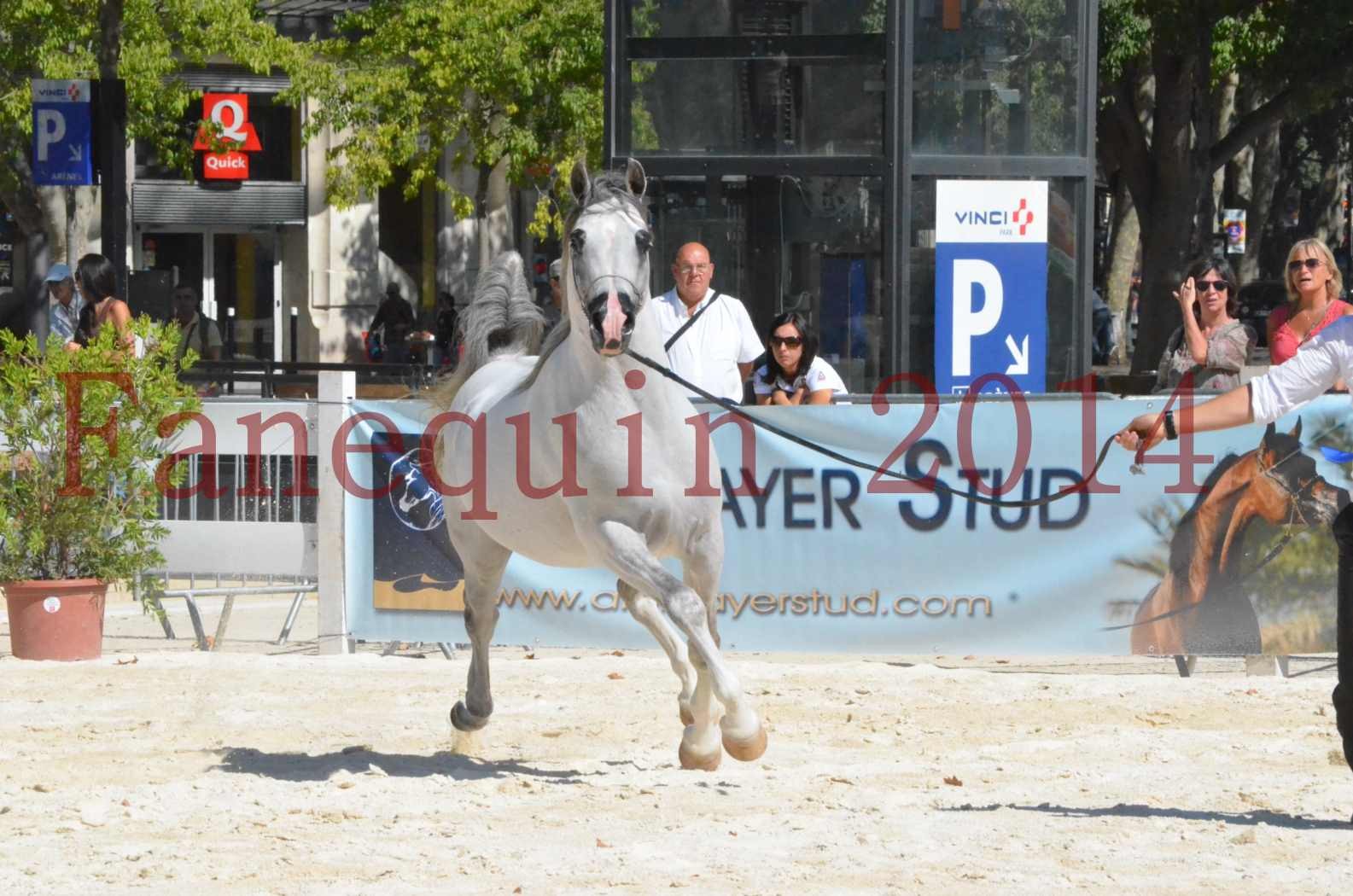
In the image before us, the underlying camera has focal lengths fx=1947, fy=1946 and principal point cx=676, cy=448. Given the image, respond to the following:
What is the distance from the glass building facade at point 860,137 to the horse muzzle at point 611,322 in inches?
215

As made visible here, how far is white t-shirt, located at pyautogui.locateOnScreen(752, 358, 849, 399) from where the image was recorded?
9.72 meters

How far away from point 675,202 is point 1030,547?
3.84 metres

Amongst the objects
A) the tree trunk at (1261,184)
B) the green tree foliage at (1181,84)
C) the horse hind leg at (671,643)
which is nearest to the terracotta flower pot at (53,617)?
the horse hind leg at (671,643)

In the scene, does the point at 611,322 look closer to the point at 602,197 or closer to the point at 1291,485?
the point at 602,197

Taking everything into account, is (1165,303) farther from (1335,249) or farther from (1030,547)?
(1335,249)

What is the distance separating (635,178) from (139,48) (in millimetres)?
21475

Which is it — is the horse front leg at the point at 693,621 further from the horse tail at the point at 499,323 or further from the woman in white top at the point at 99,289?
the woman in white top at the point at 99,289

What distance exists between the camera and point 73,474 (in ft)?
31.9

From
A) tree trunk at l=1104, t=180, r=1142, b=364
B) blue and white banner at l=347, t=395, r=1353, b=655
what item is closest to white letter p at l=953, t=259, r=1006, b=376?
blue and white banner at l=347, t=395, r=1353, b=655

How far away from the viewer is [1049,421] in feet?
30.5

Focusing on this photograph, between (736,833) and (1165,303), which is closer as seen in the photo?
(736,833)

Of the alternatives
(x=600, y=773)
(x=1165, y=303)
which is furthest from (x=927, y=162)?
(x=1165, y=303)

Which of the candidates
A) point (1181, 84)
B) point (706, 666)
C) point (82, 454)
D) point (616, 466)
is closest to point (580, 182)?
point (616, 466)

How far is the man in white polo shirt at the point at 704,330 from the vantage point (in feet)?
30.2
